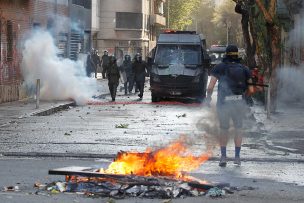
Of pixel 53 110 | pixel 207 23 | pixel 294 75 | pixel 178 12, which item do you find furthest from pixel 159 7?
pixel 53 110

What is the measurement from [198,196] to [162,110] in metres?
15.7

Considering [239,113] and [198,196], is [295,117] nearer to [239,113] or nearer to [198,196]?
[239,113]

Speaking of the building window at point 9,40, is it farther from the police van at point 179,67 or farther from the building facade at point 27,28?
the police van at point 179,67

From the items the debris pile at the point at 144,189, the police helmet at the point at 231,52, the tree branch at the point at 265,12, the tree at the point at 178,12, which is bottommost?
the debris pile at the point at 144,189

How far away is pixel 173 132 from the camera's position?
16734 millimetres

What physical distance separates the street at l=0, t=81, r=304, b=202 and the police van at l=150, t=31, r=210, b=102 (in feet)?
20.6

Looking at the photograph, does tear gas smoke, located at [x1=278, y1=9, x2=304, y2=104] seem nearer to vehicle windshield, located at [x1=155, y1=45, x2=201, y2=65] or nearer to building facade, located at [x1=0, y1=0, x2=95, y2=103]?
vehicle windshield, located at [x1=155, y1=45, x2=201, y2=65]

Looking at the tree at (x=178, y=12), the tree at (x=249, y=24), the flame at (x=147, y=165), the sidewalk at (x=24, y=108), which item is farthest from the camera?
the tree at (x=178, y=12)

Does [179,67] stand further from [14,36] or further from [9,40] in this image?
[9,40]

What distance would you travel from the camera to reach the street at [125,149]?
30.6ft

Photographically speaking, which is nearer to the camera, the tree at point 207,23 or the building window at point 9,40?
the building window at point 9,40

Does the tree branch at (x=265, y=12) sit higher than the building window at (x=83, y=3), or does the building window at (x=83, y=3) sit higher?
the building window at (x=83, y=3)

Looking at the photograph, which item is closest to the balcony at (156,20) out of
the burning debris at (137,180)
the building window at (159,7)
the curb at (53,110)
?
the building window at (159,7)

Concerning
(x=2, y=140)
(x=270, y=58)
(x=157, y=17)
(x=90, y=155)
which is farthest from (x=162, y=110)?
(x=157, y=17)
